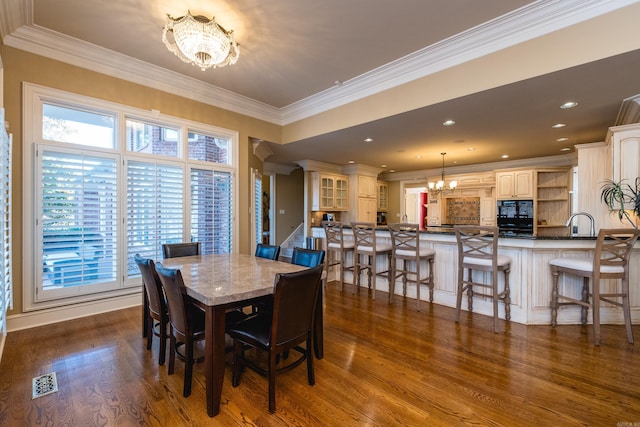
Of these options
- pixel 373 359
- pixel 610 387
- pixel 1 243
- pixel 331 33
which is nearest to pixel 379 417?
pixel 373 359

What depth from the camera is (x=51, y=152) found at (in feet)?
9.75

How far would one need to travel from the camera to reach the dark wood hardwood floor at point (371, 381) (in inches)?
65.0

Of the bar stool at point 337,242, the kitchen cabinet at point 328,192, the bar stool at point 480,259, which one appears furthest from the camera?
the kitchen cabinet at point 328,192

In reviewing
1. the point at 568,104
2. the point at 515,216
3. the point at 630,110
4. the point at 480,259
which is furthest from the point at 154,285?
the point at 515,216

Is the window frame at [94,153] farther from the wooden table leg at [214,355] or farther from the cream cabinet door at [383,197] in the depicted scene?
the cream cabinet door at [383,197]

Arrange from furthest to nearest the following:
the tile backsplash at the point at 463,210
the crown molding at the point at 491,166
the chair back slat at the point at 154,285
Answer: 1. the tile backsplash at the point at 463,210
2. the crown molding at the point at 491,166
3. the chair back slat at the point at 154,285

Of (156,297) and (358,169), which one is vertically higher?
(358,169)

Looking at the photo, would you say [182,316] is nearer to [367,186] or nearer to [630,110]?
[630,110]

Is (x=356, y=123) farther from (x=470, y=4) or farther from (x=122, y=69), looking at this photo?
(x=122, y=69)

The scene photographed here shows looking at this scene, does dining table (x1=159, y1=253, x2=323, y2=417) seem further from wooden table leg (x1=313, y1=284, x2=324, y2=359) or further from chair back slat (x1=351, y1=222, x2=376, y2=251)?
chair back slat (x1=351, y1=222, x2=376, y2=251)

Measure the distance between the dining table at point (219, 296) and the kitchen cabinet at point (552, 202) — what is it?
20.8 feet

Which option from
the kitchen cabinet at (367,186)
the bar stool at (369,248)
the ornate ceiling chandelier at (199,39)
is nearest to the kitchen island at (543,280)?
the bar stool at (369,248)

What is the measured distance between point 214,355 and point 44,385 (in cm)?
139

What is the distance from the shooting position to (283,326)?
1.70m
